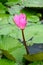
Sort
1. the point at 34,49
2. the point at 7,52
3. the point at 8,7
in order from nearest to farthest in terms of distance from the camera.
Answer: the point at 7,52, the point at 34,49, the point at 8,7

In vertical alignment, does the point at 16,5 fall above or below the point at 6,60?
above

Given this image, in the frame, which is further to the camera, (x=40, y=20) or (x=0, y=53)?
(x=40, y=20)

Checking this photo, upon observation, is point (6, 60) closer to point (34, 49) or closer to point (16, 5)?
point (34, 49)

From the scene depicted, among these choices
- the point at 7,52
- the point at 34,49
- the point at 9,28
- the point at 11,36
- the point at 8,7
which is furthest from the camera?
the point at 8,7

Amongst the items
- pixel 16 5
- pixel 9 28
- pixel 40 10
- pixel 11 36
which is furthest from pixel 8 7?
pixel 11 36

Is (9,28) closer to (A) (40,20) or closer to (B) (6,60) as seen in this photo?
(A) (40,20)

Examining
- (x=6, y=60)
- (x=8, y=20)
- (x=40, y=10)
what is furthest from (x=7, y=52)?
(x=40, y=10)

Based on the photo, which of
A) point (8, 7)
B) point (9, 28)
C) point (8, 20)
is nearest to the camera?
point (9, 28)

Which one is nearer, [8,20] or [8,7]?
[8,20]

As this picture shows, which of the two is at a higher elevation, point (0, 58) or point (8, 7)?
point (8, 7)
